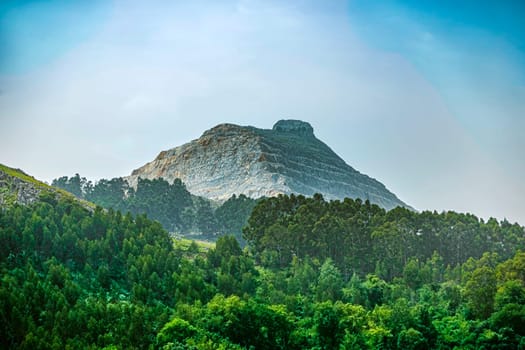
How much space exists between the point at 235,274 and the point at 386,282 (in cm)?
1952

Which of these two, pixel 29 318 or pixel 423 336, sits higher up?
pixel 423 336

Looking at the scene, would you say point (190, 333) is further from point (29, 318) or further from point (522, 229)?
point (522, 229)

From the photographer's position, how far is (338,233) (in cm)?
9919

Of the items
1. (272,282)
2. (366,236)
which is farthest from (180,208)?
(272,282)

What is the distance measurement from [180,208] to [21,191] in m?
48.7

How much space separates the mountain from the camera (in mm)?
96938

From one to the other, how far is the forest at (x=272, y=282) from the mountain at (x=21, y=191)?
8.87ft

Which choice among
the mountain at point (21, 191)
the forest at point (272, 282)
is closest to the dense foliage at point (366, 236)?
the forest at point (272, 282)

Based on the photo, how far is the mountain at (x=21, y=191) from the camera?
96.9m

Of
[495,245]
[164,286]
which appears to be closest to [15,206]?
[164,286]

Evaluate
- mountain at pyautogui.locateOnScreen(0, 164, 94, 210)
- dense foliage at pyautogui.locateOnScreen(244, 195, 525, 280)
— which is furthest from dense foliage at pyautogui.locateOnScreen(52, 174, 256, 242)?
mountain at pyautogui.locateOnScreen(0, 164, 94, 210)

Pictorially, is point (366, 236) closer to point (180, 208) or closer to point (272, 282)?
point (272, 282)

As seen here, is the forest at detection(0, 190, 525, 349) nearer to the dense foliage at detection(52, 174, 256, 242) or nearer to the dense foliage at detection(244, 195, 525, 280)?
the dense foliage at detection(244, 195, 525, 280)

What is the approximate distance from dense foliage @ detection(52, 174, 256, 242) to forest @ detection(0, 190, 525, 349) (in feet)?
101
